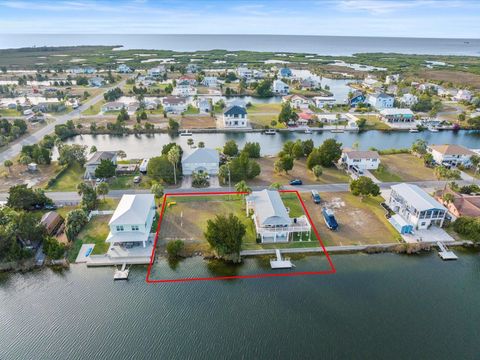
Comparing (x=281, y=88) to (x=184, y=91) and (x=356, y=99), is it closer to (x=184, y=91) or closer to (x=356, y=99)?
(x=356, y=99)

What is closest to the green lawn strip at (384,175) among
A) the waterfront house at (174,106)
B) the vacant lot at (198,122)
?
the vacant lot at (198,122)

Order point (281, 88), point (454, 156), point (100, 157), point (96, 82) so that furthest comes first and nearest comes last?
point (96, 82), point (281, 88), point (454, 156), point (100, 157)

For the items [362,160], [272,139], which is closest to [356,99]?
[272,139]

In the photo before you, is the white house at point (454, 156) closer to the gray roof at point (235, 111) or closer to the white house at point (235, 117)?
the white house at point (235, 117)

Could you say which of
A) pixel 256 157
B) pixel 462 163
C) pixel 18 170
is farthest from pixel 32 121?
pixel 462 163

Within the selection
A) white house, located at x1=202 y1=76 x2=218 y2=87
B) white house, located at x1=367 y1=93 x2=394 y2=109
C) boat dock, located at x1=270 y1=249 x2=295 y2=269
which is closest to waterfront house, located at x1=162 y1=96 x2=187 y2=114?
white house, located at x1=202 y1=76 x2=218 y2=87

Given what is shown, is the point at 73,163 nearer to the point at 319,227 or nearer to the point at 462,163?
the point at 319,227
